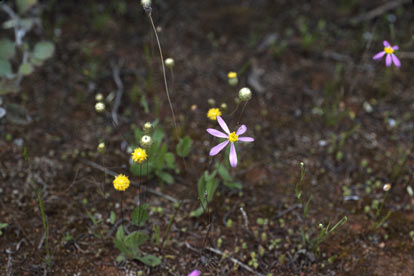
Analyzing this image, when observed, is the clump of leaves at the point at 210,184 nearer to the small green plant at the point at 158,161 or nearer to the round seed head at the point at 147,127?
the small green plant at the point at 158,161

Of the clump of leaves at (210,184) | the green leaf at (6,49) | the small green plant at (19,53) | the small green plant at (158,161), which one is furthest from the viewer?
the green leaf at (6,49)

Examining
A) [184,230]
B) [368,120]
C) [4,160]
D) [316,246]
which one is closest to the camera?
[316,246]

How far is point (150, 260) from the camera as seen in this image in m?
2.16

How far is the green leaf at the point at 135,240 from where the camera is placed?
207 cm

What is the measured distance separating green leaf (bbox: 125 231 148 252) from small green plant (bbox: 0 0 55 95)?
1395 millimetres

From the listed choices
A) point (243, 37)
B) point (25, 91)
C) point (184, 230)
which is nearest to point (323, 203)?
point (184, 230)

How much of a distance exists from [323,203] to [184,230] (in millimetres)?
939

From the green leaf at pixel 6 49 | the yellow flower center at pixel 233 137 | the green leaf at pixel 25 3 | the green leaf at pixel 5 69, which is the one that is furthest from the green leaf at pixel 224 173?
the green leaf at pixel 25 3

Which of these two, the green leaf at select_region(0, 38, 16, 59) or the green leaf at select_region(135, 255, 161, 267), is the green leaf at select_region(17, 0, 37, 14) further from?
the green leaf at select_region(135, 255, 161, 267)

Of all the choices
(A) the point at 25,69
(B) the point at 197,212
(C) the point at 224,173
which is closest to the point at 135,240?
(B) the point at 197,212

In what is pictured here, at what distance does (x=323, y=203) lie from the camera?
2.62 metres

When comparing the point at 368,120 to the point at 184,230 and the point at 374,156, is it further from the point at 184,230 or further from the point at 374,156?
the point at 184,230

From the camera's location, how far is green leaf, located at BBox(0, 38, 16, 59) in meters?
2.88

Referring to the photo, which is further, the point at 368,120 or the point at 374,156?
the point at 368,120
